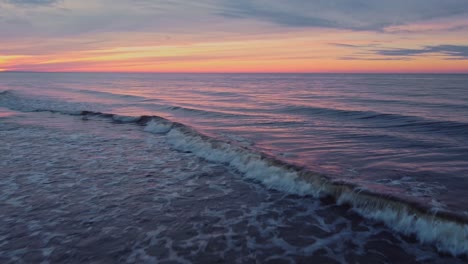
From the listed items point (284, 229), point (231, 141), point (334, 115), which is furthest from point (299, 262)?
point (334, 115)

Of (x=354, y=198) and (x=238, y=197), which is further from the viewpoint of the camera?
(x=238, y=197)

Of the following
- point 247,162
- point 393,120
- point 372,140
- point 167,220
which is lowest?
point 167,220

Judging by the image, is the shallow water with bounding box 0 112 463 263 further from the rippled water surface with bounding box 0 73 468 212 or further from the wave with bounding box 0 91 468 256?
the rippled water surface with bounding box 0 73 468 212

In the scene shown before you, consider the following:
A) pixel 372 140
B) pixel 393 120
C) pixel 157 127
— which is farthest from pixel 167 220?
pixel 393 120

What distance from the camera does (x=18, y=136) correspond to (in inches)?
726

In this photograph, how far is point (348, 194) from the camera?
30.0 ft

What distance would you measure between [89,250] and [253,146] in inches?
373

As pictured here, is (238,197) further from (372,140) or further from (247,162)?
(372,140)

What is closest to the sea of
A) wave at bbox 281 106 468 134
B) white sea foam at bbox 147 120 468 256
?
white sea foam at bbox 147 120 468 256

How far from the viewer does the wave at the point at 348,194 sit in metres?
7.08

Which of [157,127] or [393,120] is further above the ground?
[393,120]

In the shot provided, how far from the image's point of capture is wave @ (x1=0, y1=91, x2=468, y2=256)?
7.08 m

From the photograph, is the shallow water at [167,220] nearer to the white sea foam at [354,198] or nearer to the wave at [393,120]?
the white sea foam at [354,198]

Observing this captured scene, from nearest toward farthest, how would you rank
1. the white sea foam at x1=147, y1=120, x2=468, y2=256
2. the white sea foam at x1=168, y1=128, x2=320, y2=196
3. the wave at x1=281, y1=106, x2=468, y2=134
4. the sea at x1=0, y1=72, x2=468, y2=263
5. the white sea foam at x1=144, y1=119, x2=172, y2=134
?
1. the sea at x1=0, y1=72, x2=468, y2=263
2. the white sea foam at x1=147, y1=120, x2=468, y2=256
3. the white sea foam at x1=168, y1=128, x2=320, y2=196
4. the wave at x1=281, y1=106, x2=468, y2=134
5. the white sea foam at x1=144, y1=119, x2=172, y2=134
